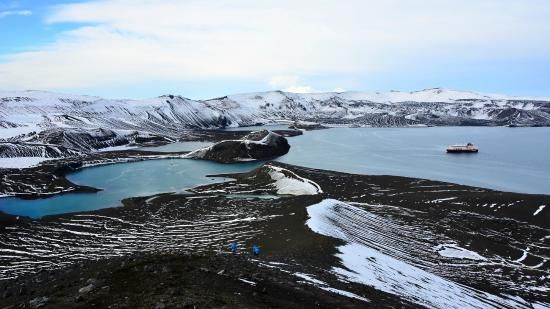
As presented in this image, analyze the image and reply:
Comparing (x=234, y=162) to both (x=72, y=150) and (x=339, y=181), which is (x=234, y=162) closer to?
(x=339, y=181)

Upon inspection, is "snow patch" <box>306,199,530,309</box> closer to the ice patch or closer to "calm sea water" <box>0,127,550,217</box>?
the ice patch

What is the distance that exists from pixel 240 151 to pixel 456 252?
66.8 metres

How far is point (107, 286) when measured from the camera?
526 inches

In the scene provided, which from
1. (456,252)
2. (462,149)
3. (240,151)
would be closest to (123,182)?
(240,151)

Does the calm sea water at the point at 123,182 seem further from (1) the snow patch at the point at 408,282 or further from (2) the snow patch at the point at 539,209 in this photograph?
(2) the snow patch at the point at 539,209

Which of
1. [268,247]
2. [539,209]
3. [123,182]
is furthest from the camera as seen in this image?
[123,182]

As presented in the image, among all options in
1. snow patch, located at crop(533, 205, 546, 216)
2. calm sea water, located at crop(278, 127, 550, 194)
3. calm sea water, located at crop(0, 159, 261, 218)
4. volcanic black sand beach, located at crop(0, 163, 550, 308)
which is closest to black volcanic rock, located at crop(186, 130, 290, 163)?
calm sea water, located at crop(0, 159, 261, 218)

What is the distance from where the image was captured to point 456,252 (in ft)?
104

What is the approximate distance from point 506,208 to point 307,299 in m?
38.3

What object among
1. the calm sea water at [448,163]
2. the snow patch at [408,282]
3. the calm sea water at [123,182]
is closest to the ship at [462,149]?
the calm sea water at [448,163]

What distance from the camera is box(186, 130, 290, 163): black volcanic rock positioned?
93.4 metres

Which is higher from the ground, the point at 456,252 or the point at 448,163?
the point at 448,163

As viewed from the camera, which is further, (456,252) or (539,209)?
(539,209)

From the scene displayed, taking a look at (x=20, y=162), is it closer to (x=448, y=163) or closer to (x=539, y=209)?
(x=448, y=163)
